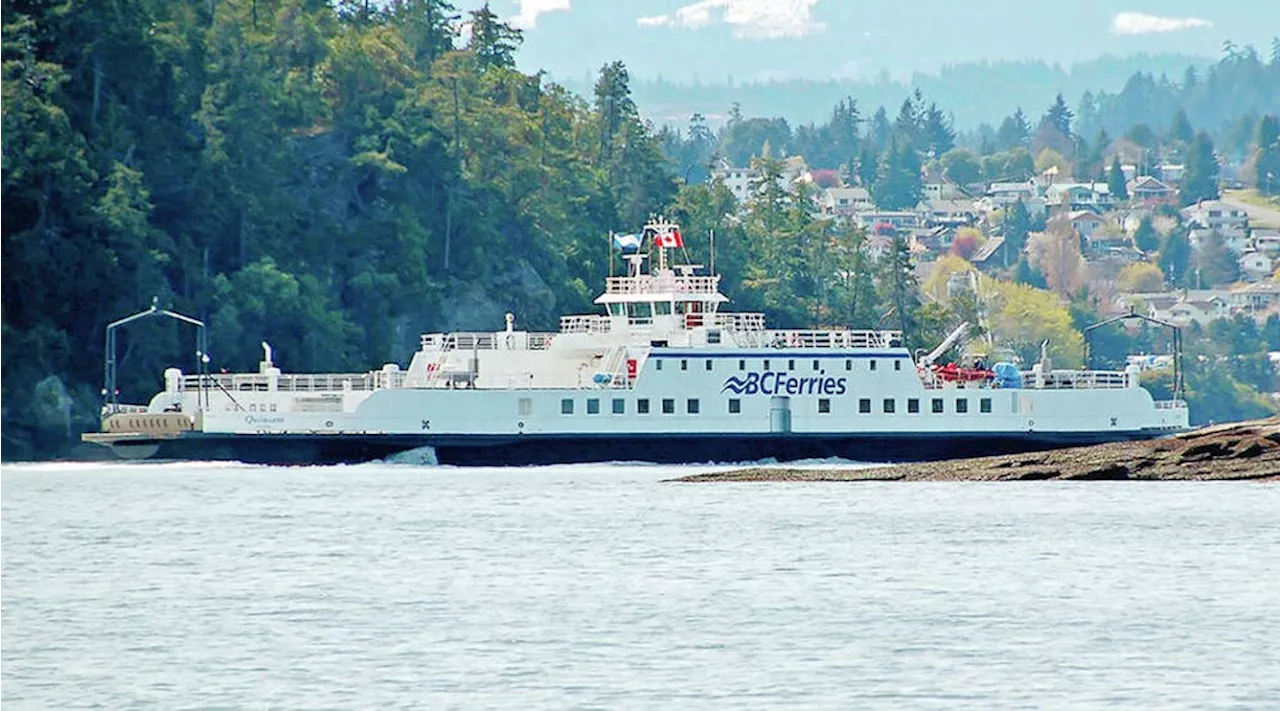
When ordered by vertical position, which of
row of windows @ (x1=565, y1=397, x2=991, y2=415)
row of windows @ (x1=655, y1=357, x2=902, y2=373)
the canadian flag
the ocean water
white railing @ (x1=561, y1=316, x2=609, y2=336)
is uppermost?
the canadian flag

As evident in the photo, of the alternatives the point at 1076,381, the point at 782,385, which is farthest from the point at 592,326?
the point at 1076,381

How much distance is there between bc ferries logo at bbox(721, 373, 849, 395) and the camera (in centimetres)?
7012

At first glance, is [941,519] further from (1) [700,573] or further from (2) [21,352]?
(2) [21,352]

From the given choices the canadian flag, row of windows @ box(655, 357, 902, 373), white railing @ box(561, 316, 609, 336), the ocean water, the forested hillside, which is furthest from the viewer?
the forested hillside

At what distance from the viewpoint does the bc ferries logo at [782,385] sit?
7012 cm

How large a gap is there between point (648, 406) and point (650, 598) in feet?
100

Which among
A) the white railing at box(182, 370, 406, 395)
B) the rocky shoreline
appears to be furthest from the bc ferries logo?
the white railing at box(182, 370, 406, 395)

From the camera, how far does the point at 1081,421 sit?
71.3 m

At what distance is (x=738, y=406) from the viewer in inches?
2761

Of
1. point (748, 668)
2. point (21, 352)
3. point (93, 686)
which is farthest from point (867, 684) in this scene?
point (21, 352)

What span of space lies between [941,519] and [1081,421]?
66.5ft

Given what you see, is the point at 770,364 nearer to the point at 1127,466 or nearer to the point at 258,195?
the point at 1127,466

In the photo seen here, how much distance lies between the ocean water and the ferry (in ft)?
28.5

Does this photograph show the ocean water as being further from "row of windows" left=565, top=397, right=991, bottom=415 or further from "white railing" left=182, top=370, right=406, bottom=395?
"white railing" left=182, top=370, right=406, bottom=395
